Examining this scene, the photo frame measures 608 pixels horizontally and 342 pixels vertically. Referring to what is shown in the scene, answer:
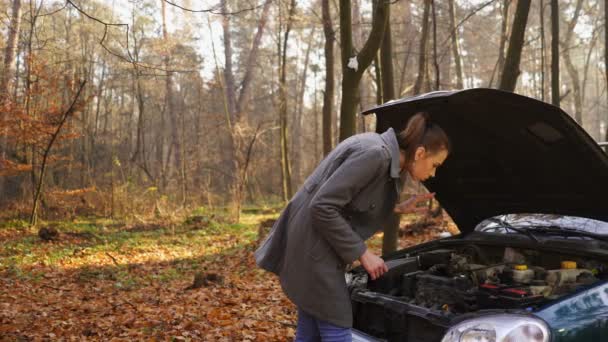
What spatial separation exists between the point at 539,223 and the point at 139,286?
6719 mm

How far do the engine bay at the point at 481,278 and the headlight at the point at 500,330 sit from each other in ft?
0.47

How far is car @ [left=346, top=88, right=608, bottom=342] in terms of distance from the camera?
2371 mm

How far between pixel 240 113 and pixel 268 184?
16.8 ft

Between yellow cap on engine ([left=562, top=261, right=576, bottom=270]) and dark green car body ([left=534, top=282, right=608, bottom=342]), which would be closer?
dark green car body ([left=534, top=282, right=608, bottom=342])

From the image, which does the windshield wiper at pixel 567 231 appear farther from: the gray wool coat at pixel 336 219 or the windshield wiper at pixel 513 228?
the gray wool coat at pixel 336 219

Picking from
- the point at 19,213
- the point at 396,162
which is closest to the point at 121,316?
the point at 396,162

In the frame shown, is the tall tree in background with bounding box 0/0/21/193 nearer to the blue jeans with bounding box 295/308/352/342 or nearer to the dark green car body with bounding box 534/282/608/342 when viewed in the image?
the blue jeans with bounding box 295/308/352/342

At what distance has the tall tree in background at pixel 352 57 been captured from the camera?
265 inches

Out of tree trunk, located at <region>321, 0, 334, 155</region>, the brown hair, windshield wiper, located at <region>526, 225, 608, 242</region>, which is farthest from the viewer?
tree trunk, located at <region>321, 0, 334, 155</region>

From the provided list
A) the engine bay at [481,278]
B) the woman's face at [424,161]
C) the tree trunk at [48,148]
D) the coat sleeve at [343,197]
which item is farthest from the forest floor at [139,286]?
the woman's face at [424,161]

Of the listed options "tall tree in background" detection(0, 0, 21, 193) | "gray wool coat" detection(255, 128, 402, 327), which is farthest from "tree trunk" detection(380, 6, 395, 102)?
"tall tree in background" detection(0, 0, 21, 193)

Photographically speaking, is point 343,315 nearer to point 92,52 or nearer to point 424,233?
point 424,233

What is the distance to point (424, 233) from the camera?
1131 centimetres

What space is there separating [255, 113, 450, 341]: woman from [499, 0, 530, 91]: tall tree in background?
5.51m
